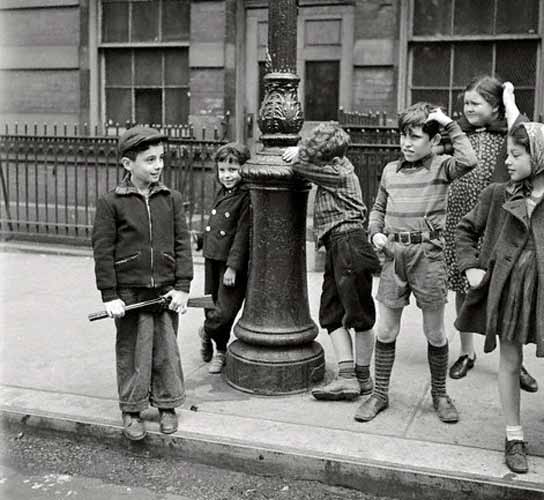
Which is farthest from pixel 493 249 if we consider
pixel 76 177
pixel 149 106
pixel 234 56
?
pixel 149 106

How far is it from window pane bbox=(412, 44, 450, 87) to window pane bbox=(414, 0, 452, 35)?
0.61 feet

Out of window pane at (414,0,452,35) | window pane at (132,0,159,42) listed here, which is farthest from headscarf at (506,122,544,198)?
window pane at (132,0,159,42)

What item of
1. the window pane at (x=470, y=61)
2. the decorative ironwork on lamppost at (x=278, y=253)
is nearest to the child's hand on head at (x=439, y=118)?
the decorative ironwork on lamppost at (x=278, y=253)

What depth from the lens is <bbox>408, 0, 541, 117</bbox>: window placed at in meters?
9.69

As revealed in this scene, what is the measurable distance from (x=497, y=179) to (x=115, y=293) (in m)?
2.28

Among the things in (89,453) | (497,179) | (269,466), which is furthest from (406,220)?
(89,453)

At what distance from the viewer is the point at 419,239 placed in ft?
14.2

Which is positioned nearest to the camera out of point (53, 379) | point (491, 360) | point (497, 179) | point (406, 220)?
point (406, 220)

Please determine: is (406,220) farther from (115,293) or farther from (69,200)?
(69,200)

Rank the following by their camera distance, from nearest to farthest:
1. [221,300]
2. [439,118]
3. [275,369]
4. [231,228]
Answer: [439,118], [275,369], [231,228], [221,300]

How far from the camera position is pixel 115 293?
410 centimetres

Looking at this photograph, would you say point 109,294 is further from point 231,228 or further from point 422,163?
point 422,163

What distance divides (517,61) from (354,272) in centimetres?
628

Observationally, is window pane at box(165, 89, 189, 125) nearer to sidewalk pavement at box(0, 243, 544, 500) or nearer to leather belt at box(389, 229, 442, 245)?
sidewalk pavement at box(0, 243, 544, 500)
